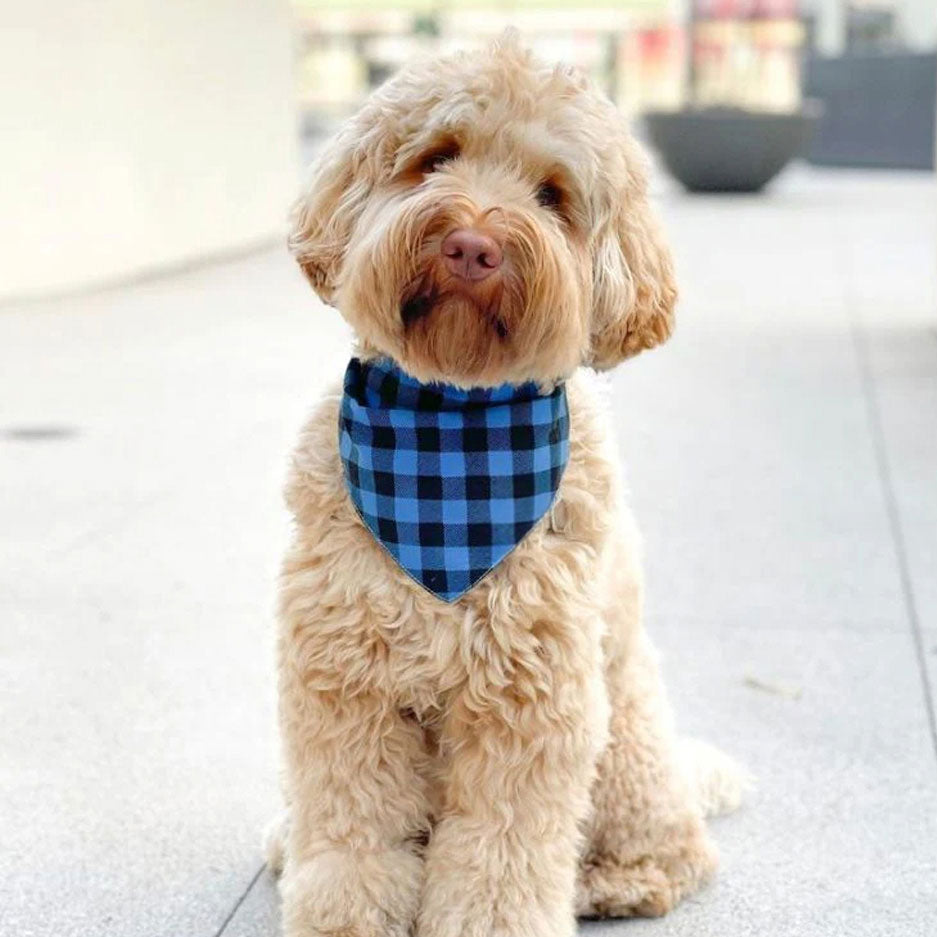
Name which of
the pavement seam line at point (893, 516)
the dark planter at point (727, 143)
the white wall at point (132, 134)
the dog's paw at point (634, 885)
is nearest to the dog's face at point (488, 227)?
the dog's paw at point (634, 885)

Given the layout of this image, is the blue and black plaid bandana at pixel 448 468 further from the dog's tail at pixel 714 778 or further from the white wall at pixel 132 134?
the white wall at pixel 132 134

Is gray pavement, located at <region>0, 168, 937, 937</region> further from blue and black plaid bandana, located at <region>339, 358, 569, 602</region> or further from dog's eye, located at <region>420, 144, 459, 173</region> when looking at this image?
dog's eye, located at <region>420, 144, 459, 173</region>

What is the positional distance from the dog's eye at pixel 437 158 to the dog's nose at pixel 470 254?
205mm

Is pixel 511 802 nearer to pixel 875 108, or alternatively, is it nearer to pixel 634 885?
pixel 634 885

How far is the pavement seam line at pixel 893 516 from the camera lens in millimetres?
4152

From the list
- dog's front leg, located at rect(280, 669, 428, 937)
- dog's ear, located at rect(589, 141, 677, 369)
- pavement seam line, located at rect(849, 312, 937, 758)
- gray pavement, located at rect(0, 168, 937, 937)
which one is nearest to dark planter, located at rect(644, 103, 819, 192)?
gray pavement, located at rect(0, 168, 937, 937)

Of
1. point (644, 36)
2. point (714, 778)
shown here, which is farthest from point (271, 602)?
point (644, 36)

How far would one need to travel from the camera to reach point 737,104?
59.7ft

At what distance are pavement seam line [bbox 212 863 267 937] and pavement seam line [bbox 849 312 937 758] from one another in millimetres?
1726

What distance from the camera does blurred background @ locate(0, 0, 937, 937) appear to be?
3.28m

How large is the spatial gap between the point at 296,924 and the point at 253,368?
5903 mm

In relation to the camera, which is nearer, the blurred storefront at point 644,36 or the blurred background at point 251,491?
the blurred background at point 251,491

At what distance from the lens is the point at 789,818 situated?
3.44 meters

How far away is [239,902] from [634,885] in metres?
0.81
